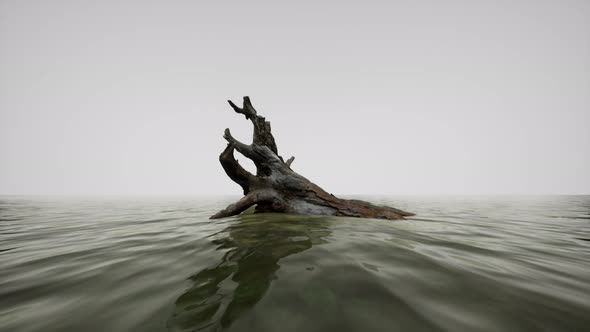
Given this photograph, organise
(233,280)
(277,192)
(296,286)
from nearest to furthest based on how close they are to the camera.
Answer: (296,286), (233,280), (277,192)

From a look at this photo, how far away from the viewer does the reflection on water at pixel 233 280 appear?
1.26 m

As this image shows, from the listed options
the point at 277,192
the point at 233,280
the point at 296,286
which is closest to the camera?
the point at 296,286

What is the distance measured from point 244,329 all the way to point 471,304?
157cm

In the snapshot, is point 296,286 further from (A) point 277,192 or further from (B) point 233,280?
(A) point 277,192

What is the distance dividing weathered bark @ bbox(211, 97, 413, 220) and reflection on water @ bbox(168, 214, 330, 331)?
292 centimetres

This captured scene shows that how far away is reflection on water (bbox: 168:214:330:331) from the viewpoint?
49.6 inches

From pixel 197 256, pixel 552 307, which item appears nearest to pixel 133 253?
pixel 197 256

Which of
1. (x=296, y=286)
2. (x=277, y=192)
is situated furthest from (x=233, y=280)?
(x=277, y=192)

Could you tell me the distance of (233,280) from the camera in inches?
69.7

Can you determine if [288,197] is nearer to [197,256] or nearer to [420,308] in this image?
[197,256]

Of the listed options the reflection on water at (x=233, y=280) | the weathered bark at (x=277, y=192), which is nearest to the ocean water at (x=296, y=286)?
the reflection on water at (x=233, y=280)

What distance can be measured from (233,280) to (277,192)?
4869 mm

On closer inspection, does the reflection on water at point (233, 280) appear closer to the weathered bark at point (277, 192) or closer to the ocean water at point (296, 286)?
the ocean water at point (296, 286)

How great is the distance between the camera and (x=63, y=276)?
82.5 inches
